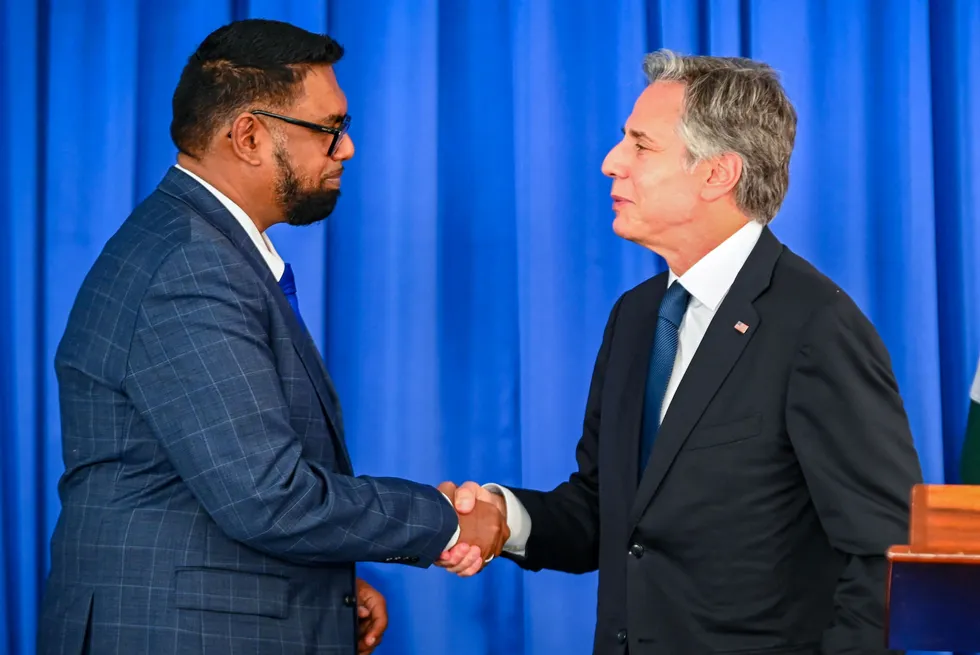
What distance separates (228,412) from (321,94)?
0.67 m

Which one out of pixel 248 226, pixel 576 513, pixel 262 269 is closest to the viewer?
pixel 262 269

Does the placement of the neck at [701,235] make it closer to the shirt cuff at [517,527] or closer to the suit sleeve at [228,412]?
the shirt cuff at [517,527]

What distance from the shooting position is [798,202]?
2861mm

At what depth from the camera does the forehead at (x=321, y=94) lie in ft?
7.04

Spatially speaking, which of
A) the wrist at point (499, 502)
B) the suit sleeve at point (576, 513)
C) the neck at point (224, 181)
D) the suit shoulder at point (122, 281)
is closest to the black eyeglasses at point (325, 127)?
the neck at point (224, 181)

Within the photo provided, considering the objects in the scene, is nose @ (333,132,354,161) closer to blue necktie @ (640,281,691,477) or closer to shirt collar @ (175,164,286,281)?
shirt collar @ (175,164,286,281)

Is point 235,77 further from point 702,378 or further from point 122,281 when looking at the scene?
point 702,378

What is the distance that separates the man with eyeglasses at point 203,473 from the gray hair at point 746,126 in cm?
75

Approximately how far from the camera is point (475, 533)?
2.17m

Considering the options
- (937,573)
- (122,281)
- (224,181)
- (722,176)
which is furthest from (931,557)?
(224,181)

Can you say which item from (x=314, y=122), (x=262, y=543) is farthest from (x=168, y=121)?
(x=262, y=543)

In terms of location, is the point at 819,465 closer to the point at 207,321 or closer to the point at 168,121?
the point at 207,321

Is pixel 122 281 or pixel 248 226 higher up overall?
pixel 248 226

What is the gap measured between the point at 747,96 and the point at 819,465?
683 millimetres
